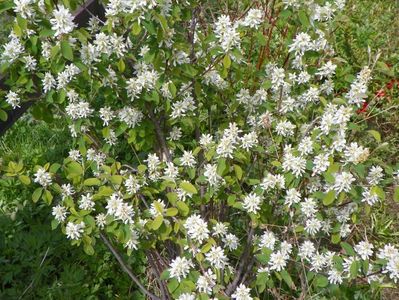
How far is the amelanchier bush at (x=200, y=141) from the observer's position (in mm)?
1824

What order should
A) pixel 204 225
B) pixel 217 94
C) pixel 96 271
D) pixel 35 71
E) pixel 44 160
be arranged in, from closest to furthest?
pixel 204 225, pixel 35 71, pixel 217 94, pixel 96 271, pixel 44 160

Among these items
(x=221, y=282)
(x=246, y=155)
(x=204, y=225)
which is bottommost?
(x=221, y=282)

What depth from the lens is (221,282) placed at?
2.07m

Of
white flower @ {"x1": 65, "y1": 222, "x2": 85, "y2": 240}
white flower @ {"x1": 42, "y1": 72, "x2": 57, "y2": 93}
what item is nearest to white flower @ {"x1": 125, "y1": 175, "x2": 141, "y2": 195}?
white flower @ {"x1": 65, "y1": 222, "x2": 85, "y2": 240}

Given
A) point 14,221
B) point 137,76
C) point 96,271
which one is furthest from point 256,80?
point 14,221

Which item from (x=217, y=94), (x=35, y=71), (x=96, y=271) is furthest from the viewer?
(x=96, y=271)

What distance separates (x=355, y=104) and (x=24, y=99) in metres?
1.23

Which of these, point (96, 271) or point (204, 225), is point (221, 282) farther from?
point (96, 271)

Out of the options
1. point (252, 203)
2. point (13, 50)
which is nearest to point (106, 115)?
point (13, 50)

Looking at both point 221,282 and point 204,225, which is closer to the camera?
point 204,225

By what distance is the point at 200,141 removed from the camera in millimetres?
2061

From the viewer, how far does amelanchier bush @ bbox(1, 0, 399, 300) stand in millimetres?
1824

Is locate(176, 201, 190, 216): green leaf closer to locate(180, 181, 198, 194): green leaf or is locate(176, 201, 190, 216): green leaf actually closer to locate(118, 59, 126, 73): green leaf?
Result: locate(180, 181, 198, 194): green leaf

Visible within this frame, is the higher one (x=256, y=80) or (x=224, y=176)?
(x=256, y=80)
